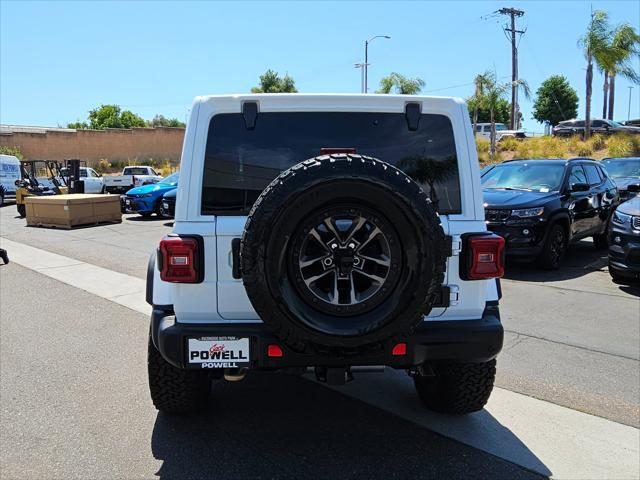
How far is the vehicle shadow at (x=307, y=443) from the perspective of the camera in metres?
2.96

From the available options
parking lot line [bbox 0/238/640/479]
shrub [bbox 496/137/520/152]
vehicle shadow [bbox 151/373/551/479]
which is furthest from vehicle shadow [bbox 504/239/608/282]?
shrub [bbox 496/137/520/152]

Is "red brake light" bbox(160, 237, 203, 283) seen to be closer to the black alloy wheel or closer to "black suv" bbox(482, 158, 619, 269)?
the black alloy wheel

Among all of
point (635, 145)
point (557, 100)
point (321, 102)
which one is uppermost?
point (557, 100)

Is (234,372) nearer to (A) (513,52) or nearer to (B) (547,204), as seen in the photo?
(B) (547,204)

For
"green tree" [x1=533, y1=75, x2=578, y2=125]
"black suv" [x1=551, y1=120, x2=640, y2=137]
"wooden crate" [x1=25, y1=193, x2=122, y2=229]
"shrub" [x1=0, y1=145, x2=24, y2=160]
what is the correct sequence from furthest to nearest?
"green tree" [x1=533, y1=75, x2=578, y2=125] < "shrub" [x1=0, y1=145, x2=24, y2=160] < "black suv" [x1=551, y1=120, x2=640, y2=137] < "wooden crate" [x1=25, y1=193, x2=122, y2=229]

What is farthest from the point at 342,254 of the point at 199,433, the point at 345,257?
the point at 199,433

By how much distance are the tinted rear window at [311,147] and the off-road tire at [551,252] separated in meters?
5.87

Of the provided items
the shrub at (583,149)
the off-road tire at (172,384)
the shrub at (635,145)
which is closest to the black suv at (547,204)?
the off-road tire at (172,384)

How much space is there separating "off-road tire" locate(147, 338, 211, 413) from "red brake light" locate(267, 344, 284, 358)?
665 millimetres

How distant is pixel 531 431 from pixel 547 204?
5.51m

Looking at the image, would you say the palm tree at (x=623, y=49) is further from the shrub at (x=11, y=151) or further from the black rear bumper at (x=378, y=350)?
the shrub at (x=11, y=151)

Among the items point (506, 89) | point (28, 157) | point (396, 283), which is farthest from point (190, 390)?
point (28, 157)

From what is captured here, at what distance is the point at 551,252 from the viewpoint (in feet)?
27.5

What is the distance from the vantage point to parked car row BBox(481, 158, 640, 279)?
7246 millimetres
